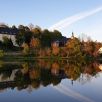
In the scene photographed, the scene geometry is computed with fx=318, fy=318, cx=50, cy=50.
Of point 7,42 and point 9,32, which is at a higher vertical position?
point 9,32

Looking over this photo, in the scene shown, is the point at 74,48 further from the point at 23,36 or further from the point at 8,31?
the point at 8,31

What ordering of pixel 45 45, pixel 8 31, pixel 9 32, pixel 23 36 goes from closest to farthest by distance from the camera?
pixel 23 36 → pixel 45 45 → pixel 9 32 → pixel 8 31

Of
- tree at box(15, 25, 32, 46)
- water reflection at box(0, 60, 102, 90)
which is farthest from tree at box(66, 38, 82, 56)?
water reflection at box(0, 60, 102, 90)

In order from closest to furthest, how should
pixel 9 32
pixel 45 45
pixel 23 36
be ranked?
pixel 23 36 < pixel 45 45 < pixel 9 32

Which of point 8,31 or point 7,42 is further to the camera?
point 8,31

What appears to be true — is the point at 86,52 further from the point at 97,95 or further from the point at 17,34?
the point at 97,95

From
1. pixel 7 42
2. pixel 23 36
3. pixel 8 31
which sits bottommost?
pixel 7 42

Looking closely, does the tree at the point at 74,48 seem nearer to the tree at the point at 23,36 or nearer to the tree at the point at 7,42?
the tree at the point at 23,36

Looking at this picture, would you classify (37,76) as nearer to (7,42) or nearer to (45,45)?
(7,42)

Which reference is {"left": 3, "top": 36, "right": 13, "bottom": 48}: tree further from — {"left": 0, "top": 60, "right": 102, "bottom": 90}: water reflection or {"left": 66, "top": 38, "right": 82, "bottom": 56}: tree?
{"left": 0, "top": 60, "right": 102, "bottom": 90}: water reflection

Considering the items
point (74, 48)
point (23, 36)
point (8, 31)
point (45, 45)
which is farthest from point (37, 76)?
point (8, 31)

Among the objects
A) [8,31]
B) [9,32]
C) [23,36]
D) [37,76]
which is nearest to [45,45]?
[23,36]

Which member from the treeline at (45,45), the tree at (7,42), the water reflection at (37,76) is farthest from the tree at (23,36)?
the water reflection at (37,76)

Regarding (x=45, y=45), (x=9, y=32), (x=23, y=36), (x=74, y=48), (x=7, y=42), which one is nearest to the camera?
(x=74, y=48)
